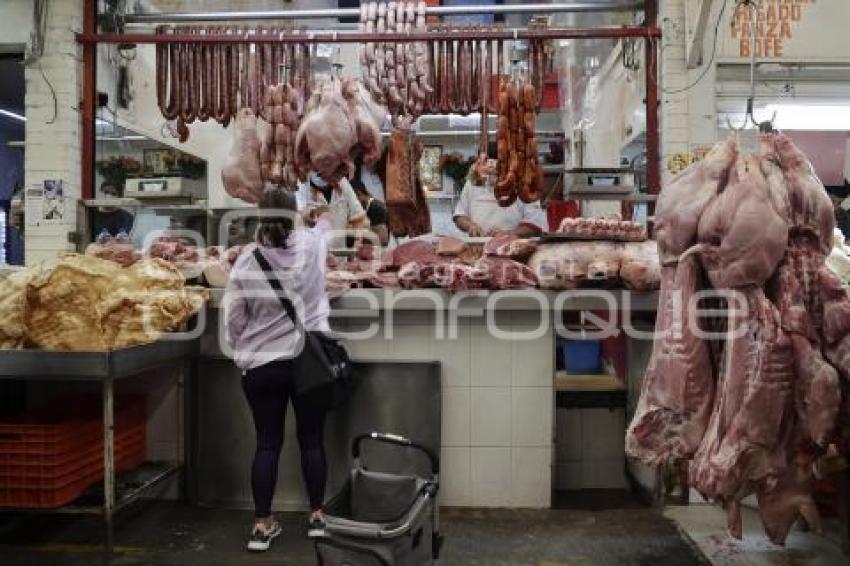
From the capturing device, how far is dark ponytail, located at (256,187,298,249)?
4.18 meters

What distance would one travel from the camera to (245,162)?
5406 millimetres

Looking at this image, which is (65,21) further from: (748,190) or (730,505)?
(730,505)

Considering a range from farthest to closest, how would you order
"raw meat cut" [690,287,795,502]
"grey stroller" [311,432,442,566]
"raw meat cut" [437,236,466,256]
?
"raw meat cut" [437,236,466,256]
"grey stroller" [311,432,442,566]
"raw meat cut" [690,287,795,502]

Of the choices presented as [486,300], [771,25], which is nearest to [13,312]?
[486,300]

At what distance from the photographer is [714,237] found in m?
2.89

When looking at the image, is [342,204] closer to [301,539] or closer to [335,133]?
[335,133]

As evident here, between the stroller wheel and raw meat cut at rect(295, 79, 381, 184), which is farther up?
raw meat cut at rect(295, 79, 381, 184)

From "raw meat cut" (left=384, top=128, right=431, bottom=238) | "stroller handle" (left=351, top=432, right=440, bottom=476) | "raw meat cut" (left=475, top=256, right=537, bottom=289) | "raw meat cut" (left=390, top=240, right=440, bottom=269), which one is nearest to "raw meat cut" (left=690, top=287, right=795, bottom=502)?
"stroller handle" (left=351, top=432, right=440, bottom=476)

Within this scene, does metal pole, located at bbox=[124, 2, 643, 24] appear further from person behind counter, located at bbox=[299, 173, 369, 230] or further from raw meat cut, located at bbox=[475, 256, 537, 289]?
raw meat cut, located at bbox=[475, 256, 537, 289]

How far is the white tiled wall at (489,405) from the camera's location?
501 centimetres

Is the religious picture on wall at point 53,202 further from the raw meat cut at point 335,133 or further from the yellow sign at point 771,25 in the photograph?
the yellow sign at point 771,25

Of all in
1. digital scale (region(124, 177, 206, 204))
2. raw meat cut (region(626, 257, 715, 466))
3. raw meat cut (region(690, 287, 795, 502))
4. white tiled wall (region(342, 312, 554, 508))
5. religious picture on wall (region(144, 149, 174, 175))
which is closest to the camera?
raw meat cut (region(690, 287, 795, 502))

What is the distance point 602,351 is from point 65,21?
5072 millimetres

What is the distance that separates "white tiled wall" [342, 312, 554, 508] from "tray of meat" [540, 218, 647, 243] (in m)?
0.63
